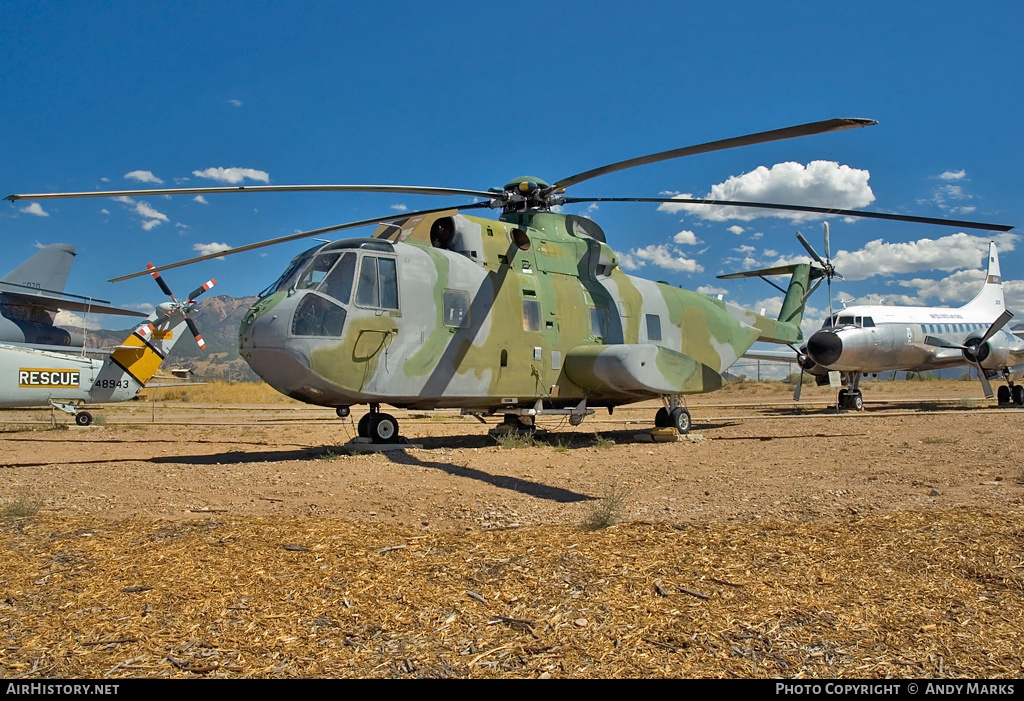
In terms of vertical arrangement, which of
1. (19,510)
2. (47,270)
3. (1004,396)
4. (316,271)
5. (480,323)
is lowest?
(1004,396)

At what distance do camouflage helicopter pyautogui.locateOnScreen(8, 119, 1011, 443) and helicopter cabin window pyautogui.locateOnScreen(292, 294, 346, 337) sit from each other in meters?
0.02

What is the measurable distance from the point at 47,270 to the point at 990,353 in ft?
148

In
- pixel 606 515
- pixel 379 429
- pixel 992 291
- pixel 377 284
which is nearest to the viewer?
pixel 606 515

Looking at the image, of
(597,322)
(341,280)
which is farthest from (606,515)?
(597,322)

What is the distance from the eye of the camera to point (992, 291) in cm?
3148

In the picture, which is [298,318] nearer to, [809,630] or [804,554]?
[804,554]

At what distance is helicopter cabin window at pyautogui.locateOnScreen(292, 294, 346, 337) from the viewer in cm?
995

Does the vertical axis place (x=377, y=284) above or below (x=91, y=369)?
above

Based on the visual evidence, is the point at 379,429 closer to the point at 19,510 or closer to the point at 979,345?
the point at 19,510

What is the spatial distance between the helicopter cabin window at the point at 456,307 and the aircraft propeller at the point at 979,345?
66.7 ft

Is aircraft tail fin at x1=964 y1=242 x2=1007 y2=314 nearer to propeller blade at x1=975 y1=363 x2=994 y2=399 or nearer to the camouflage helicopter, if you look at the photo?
propeller blade at x1=975 y1=363 x2=994 y2=399

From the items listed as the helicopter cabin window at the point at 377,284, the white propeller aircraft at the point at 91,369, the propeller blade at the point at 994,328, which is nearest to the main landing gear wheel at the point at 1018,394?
the propeller blade at the point at 994,328

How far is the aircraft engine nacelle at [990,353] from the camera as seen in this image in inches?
960
